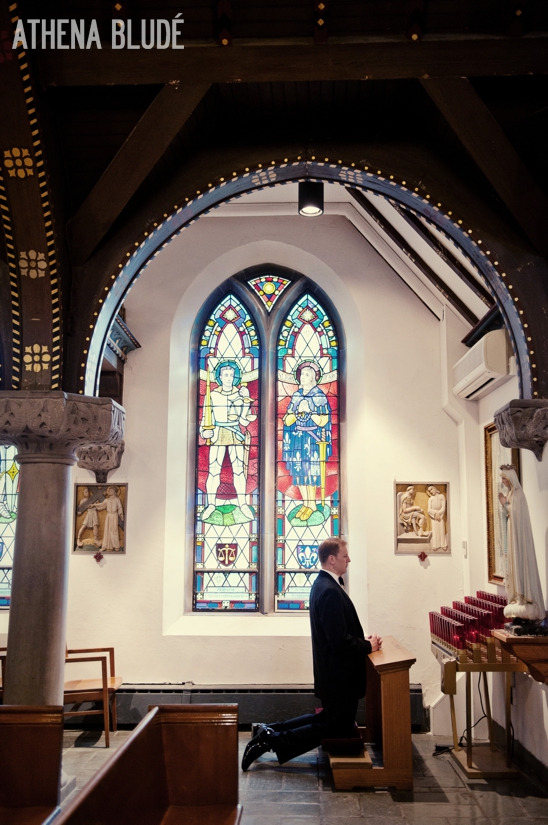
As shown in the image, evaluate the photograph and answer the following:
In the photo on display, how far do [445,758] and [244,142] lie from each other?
5.04m

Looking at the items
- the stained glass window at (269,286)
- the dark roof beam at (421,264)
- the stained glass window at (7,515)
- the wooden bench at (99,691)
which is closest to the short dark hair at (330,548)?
the wooden bench at (99,691)

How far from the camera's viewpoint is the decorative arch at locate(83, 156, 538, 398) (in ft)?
16.4

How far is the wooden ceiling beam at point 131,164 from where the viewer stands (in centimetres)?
454

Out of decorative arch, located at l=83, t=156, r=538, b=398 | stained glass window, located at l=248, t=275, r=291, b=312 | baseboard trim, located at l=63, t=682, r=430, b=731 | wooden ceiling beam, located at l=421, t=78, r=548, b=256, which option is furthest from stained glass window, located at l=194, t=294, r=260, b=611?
wooden ceiling beam, located at l=421, t=78, r=548, b=256

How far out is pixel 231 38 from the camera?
427 centimetres

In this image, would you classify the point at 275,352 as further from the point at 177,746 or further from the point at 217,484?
the point at 177,746

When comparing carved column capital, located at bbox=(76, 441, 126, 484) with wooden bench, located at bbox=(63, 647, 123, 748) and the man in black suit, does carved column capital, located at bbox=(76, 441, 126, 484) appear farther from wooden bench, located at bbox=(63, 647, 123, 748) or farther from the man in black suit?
the man in black suit

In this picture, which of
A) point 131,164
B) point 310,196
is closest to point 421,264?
point 310,196

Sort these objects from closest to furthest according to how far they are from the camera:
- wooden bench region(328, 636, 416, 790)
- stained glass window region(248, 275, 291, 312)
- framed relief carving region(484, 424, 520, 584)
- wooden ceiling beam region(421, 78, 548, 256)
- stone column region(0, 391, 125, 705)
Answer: wooden ceiling beam region(421, 78, 548, 256) → stone column region(0, 391, 125, 705) → wooden bench region(328, 636, 416, 790) → framed relief carving region(484, 424, 520, 584) → stained glass window region(248, 275, 291, 312)

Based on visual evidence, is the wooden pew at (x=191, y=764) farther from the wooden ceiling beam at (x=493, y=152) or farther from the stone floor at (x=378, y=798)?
the wooden ceiling beam at (x=493, y=152)

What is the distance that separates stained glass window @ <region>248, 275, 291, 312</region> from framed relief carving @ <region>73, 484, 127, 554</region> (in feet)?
8.87

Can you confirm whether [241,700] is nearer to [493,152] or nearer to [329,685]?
[329,685]

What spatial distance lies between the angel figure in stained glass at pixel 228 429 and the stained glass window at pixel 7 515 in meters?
2.07

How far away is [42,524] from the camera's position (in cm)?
493
